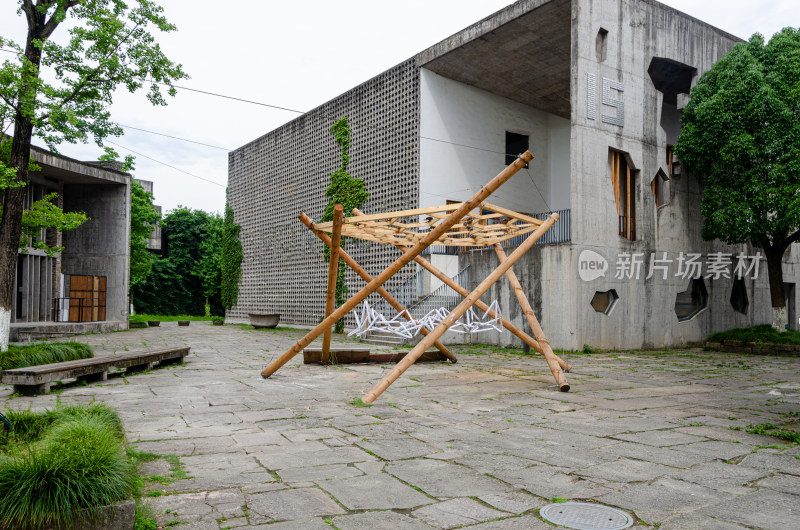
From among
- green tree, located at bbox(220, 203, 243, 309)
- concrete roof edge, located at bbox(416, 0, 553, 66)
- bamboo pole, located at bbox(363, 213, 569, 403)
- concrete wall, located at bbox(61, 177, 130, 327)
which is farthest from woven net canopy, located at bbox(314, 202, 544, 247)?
green tree, located at bbox(220, 203, 243, 309)

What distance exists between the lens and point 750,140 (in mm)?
14125

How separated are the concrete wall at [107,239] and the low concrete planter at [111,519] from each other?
20.1 m

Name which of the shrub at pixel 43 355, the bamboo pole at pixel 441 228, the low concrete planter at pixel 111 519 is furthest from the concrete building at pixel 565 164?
the low concrete planter at pixel 111 519

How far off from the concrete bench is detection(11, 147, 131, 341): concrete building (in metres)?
11.4

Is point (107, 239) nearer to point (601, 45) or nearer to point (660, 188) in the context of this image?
point (601, 45)

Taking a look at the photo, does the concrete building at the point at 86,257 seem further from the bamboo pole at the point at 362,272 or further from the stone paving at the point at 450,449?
the stone paving at the point at 450,449

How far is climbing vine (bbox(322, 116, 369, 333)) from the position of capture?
1866cm

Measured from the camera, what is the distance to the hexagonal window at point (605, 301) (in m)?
13.8

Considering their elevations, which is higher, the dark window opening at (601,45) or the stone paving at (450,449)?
the dark window opening at (601,45)

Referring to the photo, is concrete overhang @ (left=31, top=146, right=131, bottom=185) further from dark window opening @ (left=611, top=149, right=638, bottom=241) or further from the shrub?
dark window opening @ (left=611, top=149, right=638, bottom=241)

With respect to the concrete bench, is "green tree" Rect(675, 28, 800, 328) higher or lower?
higher

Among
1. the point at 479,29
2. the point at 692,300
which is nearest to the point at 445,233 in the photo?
the point at 479,29

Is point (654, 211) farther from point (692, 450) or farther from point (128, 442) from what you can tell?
point (128, 442)

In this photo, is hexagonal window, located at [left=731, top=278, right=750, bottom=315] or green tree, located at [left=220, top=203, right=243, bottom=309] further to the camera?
green tree, located at [left=220, top=203, right=243, bottom=309]
